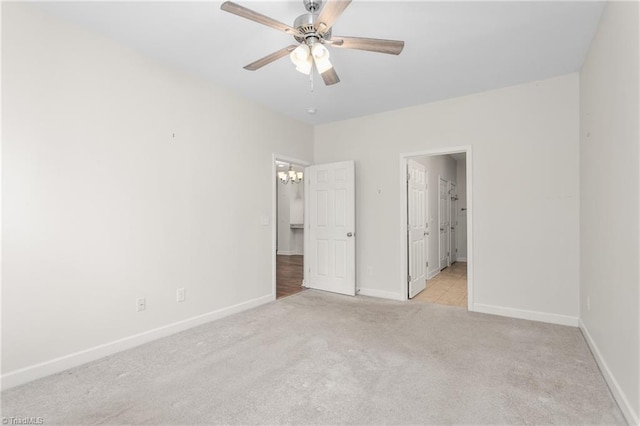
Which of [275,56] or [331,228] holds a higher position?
[275,56]

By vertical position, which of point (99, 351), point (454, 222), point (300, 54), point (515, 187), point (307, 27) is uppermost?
point (307, 27)

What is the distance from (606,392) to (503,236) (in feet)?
6.03

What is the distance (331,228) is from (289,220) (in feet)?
15.1

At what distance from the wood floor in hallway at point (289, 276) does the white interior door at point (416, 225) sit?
1785 millimetres

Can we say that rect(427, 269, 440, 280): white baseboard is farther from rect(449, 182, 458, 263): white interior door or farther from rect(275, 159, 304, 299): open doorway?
rect(275, 159, 304, 299): open doorway

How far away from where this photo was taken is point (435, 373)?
2.28 metres

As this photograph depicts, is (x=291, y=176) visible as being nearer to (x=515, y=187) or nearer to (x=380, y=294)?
(x=380, y=294)

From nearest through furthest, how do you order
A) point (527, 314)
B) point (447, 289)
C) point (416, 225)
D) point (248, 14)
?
point (248, 14)
point (527, 314)
point (416, 225)
point (447, 289)

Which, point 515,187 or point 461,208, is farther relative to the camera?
point 461,208

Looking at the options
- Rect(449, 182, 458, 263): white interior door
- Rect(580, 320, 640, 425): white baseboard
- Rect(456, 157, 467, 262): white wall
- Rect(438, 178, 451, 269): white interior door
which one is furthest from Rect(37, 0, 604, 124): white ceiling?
Rect(456, 157, 467, 262): white wall

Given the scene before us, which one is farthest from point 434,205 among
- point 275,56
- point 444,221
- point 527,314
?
point 275,56

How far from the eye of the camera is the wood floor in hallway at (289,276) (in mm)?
4855

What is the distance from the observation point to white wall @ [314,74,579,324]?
3.27 m

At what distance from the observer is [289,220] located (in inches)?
363
